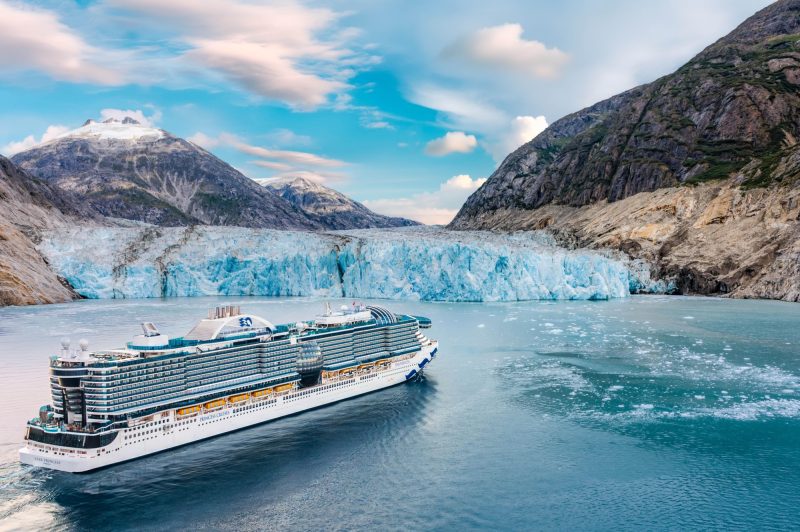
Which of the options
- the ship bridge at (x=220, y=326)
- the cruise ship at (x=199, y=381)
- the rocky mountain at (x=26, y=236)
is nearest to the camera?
the cruise ship at (x=199, y=381)

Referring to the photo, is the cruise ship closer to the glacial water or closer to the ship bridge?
the ship bridge

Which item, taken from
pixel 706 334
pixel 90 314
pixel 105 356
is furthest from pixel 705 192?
pixel 105 356

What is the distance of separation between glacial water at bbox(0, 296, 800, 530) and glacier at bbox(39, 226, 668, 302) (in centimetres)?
3057

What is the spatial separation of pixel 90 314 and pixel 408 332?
36647 mm

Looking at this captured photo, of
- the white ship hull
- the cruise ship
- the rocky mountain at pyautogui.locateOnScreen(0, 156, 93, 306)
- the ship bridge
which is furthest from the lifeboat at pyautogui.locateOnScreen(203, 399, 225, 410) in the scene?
the rocky mountain at pyautogui.locateOnScreen(0, 156, 93, 306)

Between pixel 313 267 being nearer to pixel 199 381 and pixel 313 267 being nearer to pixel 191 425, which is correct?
pixel 199 381

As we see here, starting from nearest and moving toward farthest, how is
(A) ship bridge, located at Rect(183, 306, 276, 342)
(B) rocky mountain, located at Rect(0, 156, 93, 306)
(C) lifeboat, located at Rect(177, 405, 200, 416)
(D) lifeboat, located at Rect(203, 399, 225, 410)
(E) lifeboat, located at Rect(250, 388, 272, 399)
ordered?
(C) lifeboat, located at Rect(177, 405, 200, 416), (D) lifeboat, located at Rect(203, 399, 225, 410), (E) lifeboat, located at Rect(250, 388, 272, 399), (A) ship bridge, located at Rect(183, 306, 276, 342), (B) rocky mountain, located at Rect(0, 156, 93, 306)

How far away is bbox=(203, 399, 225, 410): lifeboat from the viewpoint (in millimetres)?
23917

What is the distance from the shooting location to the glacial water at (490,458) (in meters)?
17.5

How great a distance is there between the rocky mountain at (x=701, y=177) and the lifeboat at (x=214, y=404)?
67.2 m

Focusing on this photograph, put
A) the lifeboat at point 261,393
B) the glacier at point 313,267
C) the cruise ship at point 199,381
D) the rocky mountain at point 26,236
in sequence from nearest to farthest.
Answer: the cruise ship at point 199,381 < the lifeboat at point 261,393 < the rocky mountain at point 26,236 < the glacier at point 313,267

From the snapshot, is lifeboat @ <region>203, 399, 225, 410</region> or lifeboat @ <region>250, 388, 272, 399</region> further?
lifeboat @ <region>250, 388, 272, 399</region>

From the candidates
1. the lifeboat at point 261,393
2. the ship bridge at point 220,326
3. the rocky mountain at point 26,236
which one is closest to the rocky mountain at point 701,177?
the lifeboat at point 261,393

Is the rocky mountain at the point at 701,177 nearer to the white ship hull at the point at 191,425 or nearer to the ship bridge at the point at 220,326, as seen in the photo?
the white ship hull at the point at 191,425
